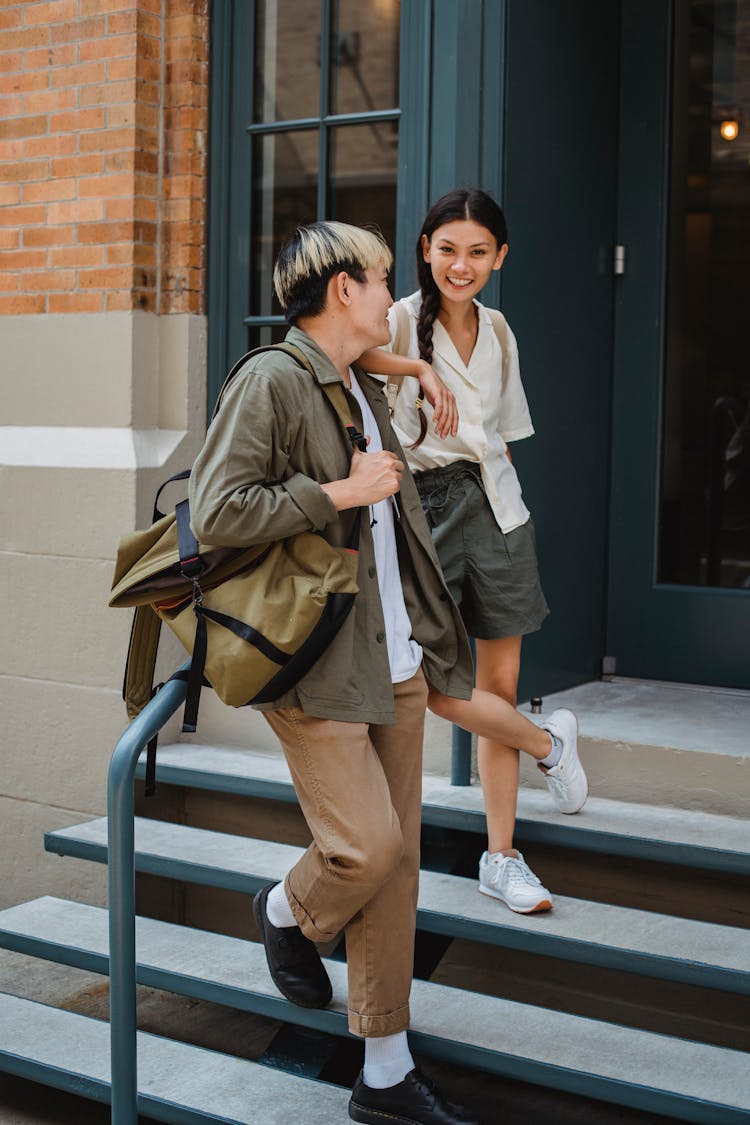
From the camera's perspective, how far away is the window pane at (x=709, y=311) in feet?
15.6

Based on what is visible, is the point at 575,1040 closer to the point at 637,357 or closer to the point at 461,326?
the point at 461,326

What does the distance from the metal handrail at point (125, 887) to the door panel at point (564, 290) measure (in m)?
1.84

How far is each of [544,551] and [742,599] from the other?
746mm

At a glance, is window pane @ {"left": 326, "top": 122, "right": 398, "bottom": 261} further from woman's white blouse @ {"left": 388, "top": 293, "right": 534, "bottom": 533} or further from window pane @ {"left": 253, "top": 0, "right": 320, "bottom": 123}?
woman's white blouse @ {"left": 388, "top": 293, "right": 534, "bottom": 533}

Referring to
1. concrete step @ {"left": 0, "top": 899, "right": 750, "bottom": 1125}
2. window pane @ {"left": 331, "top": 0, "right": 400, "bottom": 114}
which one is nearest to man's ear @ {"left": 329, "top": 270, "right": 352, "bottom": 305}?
concrete step @ {"left": 0, "top": 899, "right": 750, "bottom": 1125}

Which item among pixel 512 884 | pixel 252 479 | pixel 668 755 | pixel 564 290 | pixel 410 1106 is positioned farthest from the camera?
pixel 564 290

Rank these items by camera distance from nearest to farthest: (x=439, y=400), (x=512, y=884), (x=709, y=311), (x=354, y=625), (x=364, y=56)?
(x=354, y=625), (x=439, y=400), (x=512, y=884), (x=364, y=56), (x=709, y=311)

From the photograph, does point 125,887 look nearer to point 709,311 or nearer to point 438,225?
point 438,225

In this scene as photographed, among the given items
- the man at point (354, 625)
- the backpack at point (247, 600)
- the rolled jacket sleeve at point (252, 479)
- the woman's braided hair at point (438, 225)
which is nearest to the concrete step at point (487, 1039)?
the man at point (354, 625)

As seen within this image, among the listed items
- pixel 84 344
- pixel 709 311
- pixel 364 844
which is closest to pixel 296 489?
pixel 364 844

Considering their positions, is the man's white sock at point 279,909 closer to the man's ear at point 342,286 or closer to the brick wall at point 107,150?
the man's ear at point 342,286

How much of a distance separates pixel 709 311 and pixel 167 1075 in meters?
3.11

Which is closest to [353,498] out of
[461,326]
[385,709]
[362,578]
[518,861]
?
[362,578]

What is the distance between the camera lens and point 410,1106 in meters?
2.94
